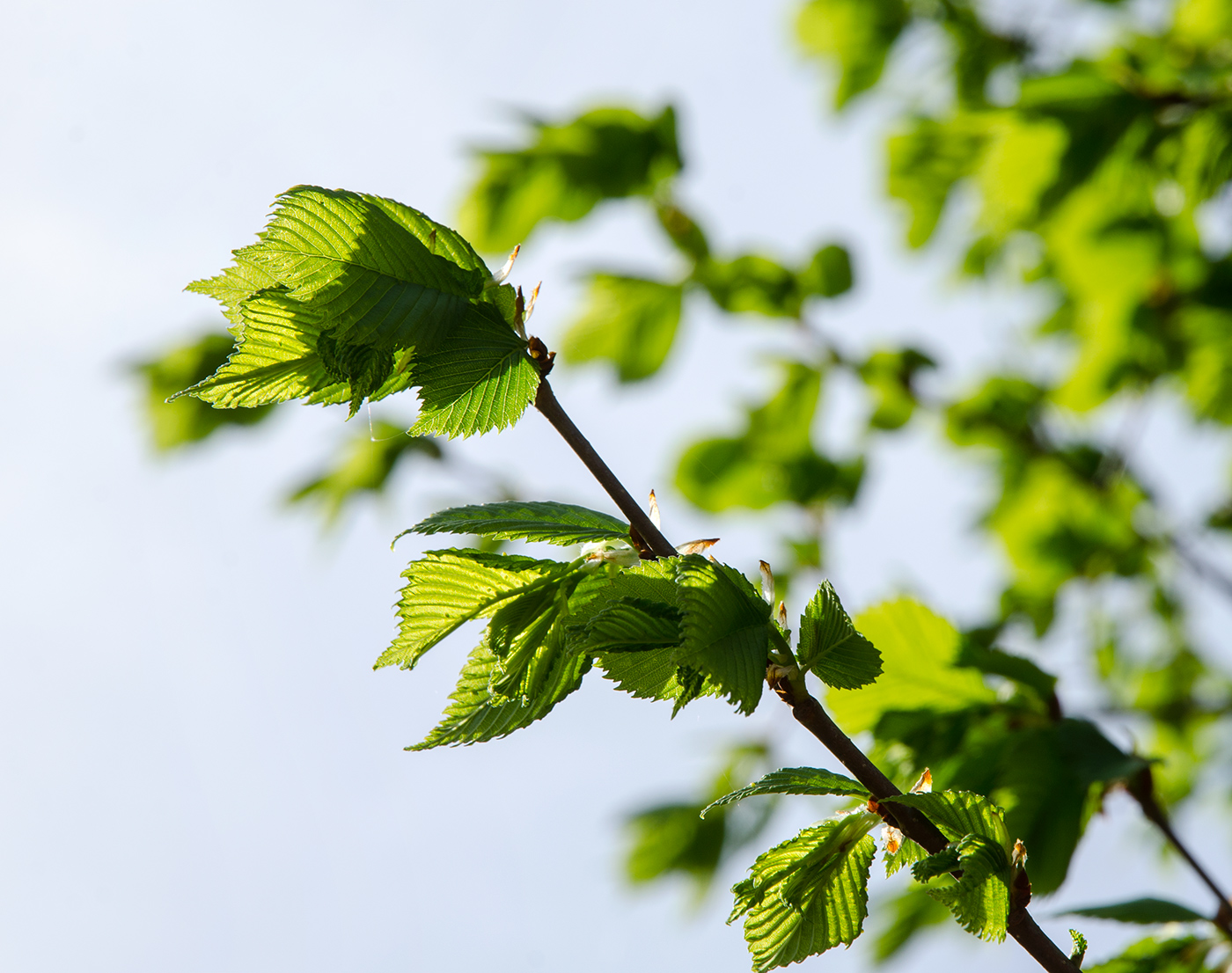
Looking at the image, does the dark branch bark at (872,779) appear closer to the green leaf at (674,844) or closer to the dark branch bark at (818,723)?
the dark branch bark at (818,723)

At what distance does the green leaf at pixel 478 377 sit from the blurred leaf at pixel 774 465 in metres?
0.90

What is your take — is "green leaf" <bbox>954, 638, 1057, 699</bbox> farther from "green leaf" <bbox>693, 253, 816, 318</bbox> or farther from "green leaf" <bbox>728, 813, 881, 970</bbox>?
"green leaf" <bbox>693, 253, 816, 318</bbox>

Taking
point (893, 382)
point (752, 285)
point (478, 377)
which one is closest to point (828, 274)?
point (752, 285)

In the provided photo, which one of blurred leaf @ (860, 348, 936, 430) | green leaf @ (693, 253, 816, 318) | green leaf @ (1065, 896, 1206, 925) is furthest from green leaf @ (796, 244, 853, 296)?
green leaf @ (1065, 896, 1206, 925)

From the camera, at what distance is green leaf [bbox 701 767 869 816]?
0.31 meters

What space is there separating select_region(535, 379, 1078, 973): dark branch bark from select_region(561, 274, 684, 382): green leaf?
2.94 ft

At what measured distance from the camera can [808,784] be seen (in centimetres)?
31

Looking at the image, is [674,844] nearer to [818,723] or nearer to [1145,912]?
[1145,912]

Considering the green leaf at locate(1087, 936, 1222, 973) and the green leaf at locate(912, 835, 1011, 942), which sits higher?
the green leaf at locate(912, 835, 1011, 942)

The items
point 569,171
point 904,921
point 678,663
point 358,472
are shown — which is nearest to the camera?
point 678,663

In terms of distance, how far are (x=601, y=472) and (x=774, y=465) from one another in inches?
38.3

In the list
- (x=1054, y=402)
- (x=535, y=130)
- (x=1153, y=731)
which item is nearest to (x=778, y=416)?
(x=535, y=130)

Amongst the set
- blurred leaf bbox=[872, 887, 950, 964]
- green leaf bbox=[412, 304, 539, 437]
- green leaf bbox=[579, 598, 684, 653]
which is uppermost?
green leaf bbox=[412, 304, 539, 437]

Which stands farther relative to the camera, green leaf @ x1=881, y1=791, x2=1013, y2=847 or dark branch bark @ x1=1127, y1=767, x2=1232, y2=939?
dark branch bark @ x1=1127, y1=767, x2=1232, y2=939
